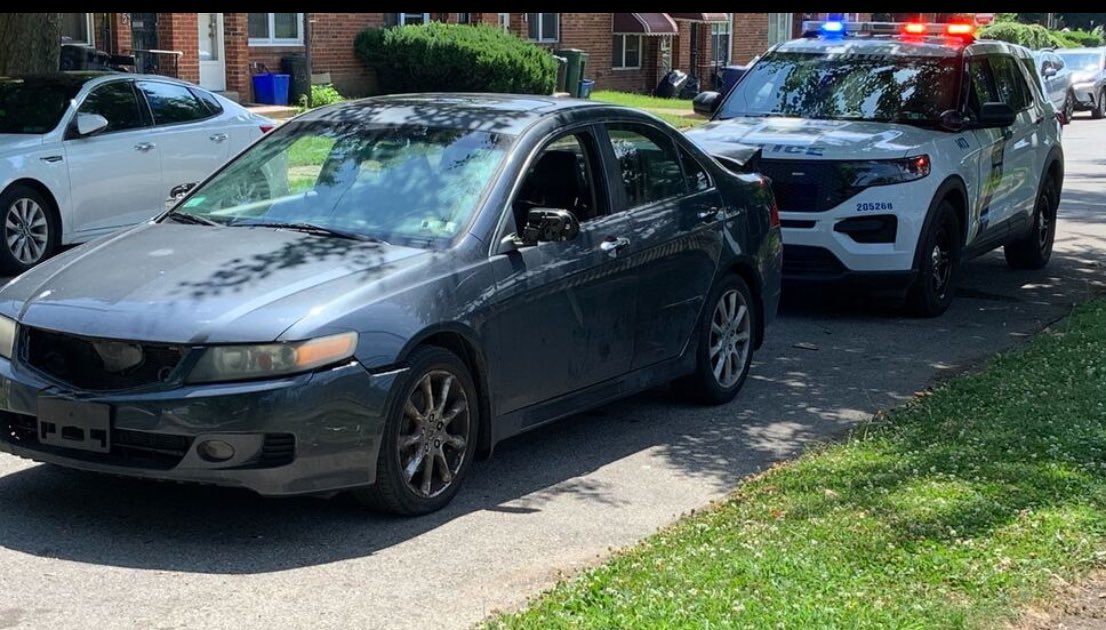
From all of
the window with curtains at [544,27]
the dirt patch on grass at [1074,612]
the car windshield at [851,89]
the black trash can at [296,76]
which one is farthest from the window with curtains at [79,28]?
the dirt patch on grass at [1074,612]

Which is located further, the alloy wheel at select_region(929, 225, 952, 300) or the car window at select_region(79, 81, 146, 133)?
the car window at select_region(79, 81, 146, 133)

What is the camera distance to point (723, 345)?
26.5 feet

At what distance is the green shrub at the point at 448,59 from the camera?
2623cm

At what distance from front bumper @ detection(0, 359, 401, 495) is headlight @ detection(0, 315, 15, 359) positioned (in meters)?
0.15

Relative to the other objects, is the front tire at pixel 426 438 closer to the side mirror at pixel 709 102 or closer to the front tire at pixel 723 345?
the front tire at pixel 723 345

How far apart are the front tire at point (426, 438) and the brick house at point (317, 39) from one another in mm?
16846

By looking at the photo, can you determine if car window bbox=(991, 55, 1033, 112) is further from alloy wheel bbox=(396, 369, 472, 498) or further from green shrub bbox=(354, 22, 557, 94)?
green shrub bbox=(354, 22, 557, 94)

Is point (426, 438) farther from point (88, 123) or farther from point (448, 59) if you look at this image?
point (448, 59)

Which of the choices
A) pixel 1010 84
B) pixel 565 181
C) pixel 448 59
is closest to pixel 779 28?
pixel 448 59

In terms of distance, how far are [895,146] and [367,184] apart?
16.3 feet

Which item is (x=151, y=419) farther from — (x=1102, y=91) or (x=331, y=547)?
(x=1102, y=91)

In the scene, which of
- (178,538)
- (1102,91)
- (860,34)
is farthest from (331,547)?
(1102,91)

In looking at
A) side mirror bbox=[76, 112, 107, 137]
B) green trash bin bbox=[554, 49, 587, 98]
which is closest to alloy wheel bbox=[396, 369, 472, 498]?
side mirror bbox=[76, 112, 107, 137]

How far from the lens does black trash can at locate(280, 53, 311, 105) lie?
989 inches
